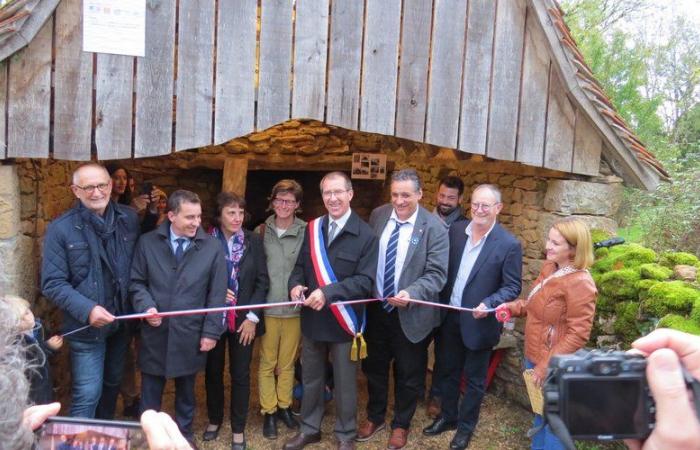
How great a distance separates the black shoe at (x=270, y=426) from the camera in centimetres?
407

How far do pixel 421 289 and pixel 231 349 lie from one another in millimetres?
1443

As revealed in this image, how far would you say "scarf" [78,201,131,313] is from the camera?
331 cm

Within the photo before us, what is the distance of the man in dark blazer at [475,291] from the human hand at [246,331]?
142cm

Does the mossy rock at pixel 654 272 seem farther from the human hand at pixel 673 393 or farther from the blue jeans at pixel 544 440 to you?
the human hand at pixel 673 393

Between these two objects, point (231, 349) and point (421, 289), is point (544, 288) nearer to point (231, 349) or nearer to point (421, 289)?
point (421, 289)

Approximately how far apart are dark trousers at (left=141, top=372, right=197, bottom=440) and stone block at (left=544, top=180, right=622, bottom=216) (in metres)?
3.11

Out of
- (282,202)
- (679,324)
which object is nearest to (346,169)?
(282,202)

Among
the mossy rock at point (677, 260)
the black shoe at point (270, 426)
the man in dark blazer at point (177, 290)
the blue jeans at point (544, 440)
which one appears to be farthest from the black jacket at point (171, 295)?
the mossy rock at point (677, 260)

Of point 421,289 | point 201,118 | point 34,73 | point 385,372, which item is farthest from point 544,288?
point 34,73

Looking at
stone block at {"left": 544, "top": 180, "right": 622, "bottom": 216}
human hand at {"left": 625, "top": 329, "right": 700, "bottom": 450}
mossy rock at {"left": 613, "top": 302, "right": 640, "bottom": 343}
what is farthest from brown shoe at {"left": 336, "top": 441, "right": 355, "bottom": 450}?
human hand at {"left": 625, "top": 329, "right": 700, "bottom": 450}

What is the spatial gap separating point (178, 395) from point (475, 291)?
216 cm

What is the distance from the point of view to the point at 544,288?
3.38 meters

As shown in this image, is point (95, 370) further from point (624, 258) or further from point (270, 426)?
point (624, 258)

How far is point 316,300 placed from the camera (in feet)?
11.5
